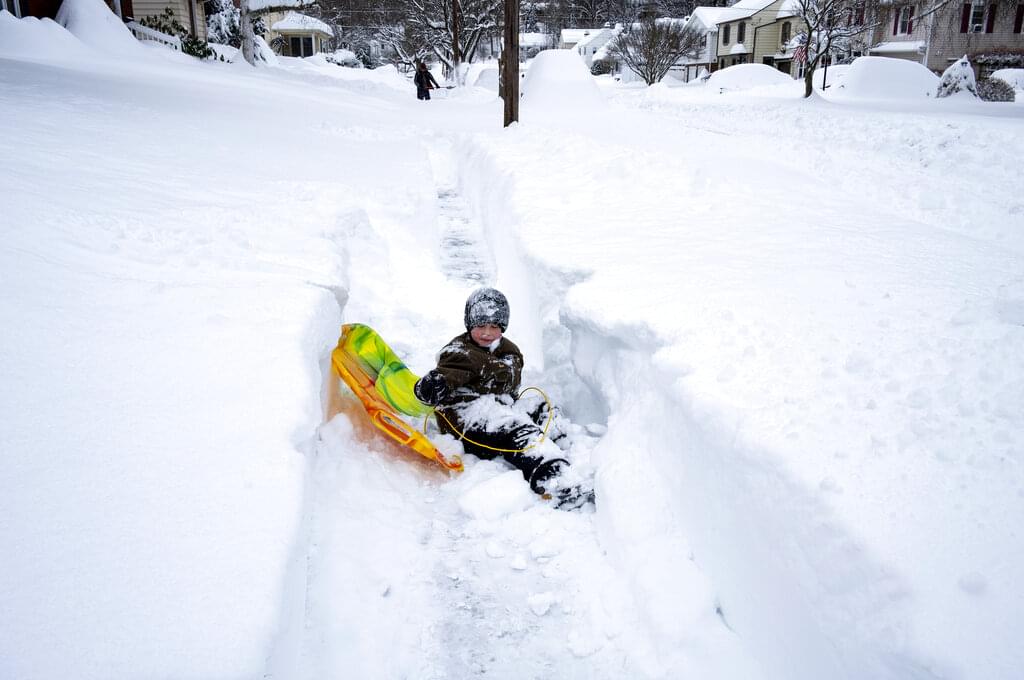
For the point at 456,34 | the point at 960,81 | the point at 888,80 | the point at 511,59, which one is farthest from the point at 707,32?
the point at 511,59

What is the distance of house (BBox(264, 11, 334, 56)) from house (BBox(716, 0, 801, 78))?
95.2 ft

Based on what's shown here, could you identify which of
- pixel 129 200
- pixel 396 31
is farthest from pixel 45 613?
pixel 396 31

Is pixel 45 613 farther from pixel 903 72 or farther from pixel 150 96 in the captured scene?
pixel 903 72

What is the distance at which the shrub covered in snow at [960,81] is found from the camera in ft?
72.0

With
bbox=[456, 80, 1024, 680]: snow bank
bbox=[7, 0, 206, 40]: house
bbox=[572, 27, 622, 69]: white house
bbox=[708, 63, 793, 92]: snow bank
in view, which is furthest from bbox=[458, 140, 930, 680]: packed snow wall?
bbox=[572, 27, 622, 69]: white house

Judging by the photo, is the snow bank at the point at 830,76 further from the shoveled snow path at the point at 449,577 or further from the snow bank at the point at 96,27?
the shoveled snow path at the point at 449,577

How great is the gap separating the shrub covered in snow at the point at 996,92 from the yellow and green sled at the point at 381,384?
82.6 ft

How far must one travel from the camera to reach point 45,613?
1806mm

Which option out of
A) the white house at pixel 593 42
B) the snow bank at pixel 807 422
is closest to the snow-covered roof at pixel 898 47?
the snow bank at pixel 807 422

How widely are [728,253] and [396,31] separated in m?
47.0

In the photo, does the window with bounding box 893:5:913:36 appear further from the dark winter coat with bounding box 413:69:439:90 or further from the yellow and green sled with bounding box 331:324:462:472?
the yellow and green sled with bounding box 331:324:462:472

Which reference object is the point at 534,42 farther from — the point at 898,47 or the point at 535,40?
the point at 898,47

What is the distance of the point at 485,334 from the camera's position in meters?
3.90

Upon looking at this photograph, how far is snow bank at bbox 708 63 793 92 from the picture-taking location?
31938 millimetres
